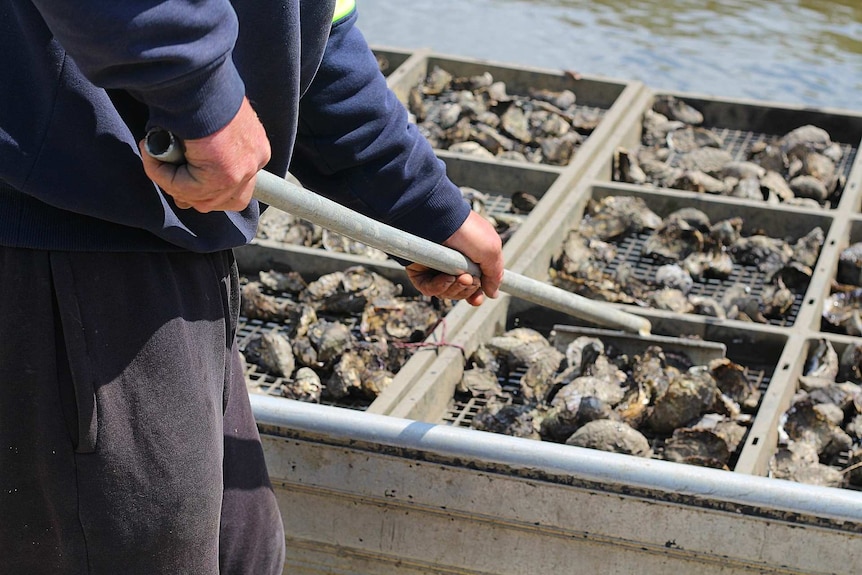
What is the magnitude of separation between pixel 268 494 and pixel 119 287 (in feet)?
1.83

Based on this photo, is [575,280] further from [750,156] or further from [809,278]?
[750,156]

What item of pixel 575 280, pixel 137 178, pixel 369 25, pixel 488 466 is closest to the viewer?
pixel 137 178

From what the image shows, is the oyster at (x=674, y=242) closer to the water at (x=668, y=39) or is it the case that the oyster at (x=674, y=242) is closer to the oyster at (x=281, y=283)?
the oyster at (x=281, y=283)

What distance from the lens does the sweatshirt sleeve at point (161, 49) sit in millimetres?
1174

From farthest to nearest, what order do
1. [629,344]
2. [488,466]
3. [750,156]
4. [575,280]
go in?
1. [750,156]
2. [575,280]
3. [629,344]
4. [488,466]

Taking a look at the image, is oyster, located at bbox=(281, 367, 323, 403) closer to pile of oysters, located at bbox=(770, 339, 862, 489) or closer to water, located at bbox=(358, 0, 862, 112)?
pile of oysters, located at bbox=(770, 339, 862, 489)

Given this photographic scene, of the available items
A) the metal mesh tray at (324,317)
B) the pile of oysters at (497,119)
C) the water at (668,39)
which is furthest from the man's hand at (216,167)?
the water at (668,39)

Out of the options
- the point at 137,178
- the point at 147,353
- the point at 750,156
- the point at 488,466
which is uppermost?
the point at 137,178

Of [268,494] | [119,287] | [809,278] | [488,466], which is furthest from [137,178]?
[809,278]

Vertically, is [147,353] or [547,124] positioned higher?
[147,353]

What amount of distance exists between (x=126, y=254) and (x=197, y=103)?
308mm

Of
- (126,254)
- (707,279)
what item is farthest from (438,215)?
(707,279)

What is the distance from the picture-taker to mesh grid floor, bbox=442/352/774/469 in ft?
9.28

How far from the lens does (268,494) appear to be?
188 cm
